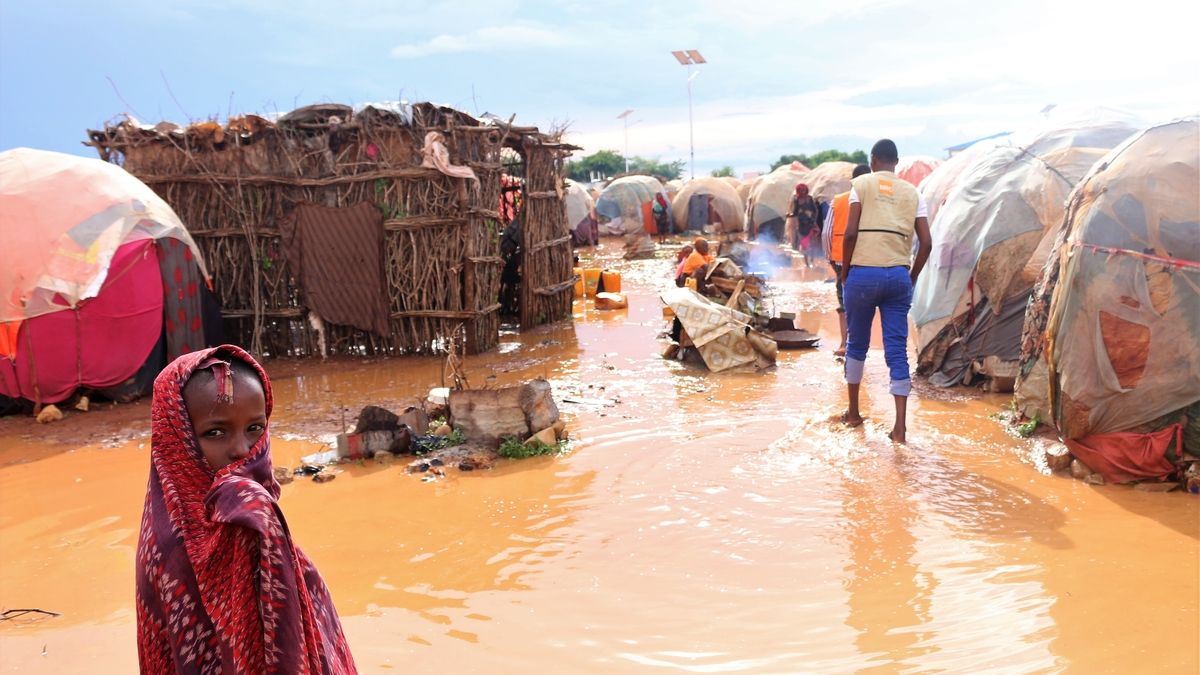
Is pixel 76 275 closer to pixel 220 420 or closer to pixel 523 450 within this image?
pixel 523 450

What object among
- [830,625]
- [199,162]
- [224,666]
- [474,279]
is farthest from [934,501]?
[199,162]

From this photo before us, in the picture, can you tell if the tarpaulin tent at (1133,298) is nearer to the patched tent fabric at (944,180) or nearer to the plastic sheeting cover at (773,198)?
the patched tent fabric at (944,180)

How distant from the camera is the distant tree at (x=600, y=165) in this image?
5681 centimetres

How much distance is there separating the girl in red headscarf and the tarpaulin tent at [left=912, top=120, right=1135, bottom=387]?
31.2ft

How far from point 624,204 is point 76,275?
67.7 ft

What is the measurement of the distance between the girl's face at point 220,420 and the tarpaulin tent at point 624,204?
25.2m

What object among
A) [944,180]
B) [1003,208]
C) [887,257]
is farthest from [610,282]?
[887,257]

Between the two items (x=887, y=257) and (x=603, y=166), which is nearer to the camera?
(x=887, y=257)

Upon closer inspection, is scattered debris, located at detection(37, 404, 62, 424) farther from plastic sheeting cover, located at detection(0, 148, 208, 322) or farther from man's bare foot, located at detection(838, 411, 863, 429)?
man's bare foot, located at detection(838, 411, 863, 429)

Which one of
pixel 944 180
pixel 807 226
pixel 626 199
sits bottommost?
pixel 807 226

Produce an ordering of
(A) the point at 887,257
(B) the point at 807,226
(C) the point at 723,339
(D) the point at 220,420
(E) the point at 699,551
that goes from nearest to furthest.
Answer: (D) the point at 220,420 → (E) the point at 699,551 → (A) the point at 887,257 → (C) the point at 723,339 → (B) the point at 807,226

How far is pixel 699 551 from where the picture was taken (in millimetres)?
3924

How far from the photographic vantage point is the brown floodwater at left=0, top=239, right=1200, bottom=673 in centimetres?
307

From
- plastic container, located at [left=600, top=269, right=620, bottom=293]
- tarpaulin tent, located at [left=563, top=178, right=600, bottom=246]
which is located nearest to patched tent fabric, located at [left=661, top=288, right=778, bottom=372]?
plastic container, located at [left=600, top=269, right=620, bottom=293]
